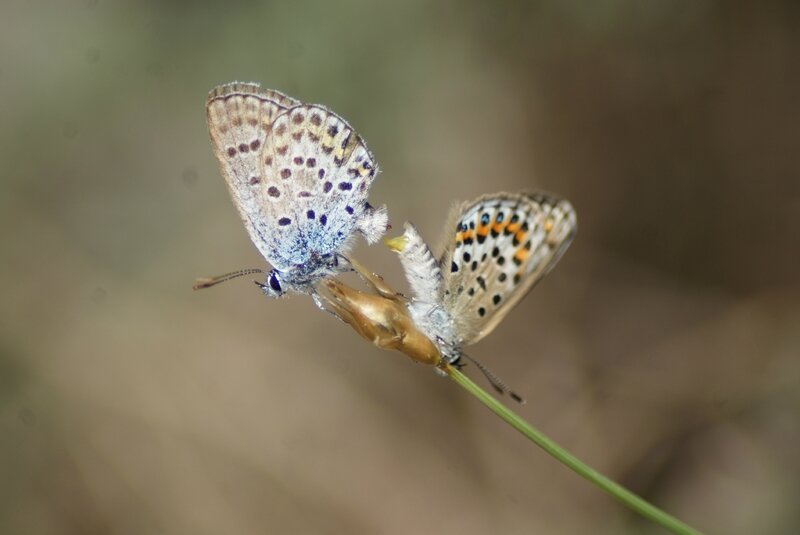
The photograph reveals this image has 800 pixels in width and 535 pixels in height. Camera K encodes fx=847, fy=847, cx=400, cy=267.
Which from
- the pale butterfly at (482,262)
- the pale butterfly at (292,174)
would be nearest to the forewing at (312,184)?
the pale butterfly at (292,174)

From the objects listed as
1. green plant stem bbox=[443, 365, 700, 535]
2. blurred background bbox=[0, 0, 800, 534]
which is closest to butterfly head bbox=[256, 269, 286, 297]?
green plant stem bbox=[443, 365, 700, 535]

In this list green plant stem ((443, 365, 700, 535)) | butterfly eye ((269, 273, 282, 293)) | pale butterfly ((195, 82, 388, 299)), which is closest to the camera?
green plant stem ((443, 365, 700, 535))

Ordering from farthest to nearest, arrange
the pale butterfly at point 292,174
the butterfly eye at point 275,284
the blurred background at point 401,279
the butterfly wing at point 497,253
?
the blurred background at point 401,279
the pale butterfly at point 292,174
the butterfly eye at point 275,284
the butterfly wing at point 497,253

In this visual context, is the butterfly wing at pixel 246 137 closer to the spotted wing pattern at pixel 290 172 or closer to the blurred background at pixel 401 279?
the spotted wing pattern at pixel 290 172

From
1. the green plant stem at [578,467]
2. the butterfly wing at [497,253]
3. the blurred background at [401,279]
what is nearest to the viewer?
the green plant stem at [578,467]

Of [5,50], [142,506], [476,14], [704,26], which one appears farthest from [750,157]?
[5,50]

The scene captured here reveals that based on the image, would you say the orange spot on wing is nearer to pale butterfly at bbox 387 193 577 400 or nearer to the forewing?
pale butterfly at bbox 387 193 577 400

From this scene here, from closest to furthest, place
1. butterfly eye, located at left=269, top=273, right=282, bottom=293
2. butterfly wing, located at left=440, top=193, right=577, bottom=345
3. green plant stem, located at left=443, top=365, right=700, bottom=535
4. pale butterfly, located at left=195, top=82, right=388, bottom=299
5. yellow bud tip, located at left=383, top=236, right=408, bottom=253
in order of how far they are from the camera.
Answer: green plant stem, located at left=443, top=365, right=700, bottom=535, butterfly wing, located at left=440, top=193, right=577, bottom=345, yellow bud tip, located at left=383, top=236, right=408, bottom=253, butterfly eye, located at left=269, top=273, right=282, bottom=293, pale butterfly, located at left=195, top=82, right=388, bottom=299

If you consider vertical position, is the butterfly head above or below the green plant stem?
below
